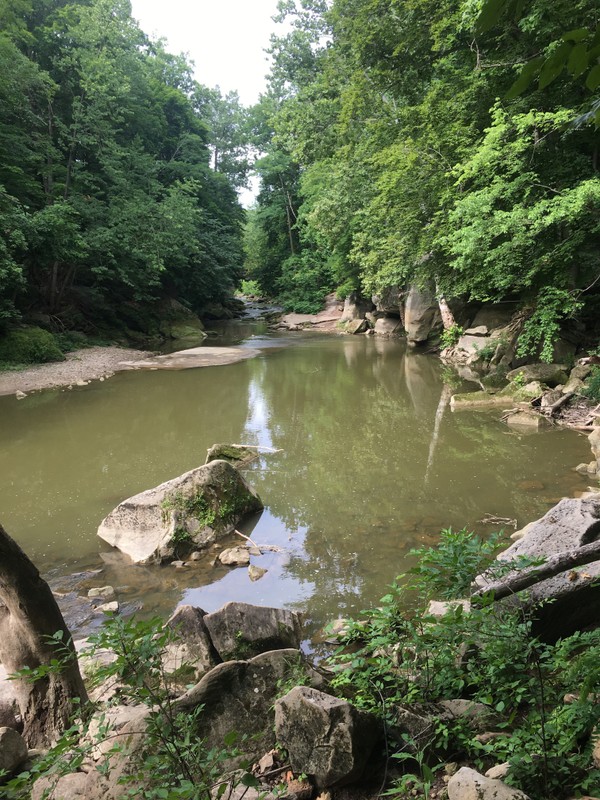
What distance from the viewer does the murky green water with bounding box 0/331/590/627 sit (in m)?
5.10

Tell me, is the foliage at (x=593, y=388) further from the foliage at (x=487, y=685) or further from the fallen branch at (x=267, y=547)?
the foliage at (x=487, y=685)

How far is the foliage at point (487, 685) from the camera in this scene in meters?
1.78

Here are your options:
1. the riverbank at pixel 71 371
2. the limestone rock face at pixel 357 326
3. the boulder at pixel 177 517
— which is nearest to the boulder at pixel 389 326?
the limestone rock face at pixel 357 326

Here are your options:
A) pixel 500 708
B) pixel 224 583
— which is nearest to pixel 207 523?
pixel 224 583

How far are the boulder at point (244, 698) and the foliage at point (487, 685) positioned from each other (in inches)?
14.7

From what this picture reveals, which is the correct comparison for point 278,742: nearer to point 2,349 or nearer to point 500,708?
point 500,708

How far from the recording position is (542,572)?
3.13 metres

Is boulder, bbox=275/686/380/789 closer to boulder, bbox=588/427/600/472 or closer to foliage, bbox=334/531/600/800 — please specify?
foliage, bbox=334/531/600/800

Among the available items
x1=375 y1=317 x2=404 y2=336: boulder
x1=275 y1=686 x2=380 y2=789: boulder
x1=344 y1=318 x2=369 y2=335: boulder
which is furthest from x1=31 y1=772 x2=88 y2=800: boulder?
x1=344 y1=318 x2=369 y2=335: boulder

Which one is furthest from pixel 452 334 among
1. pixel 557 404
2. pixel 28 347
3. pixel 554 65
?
pixel 554 65

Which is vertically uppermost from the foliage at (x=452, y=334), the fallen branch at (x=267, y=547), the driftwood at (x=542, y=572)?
the foliage at (x=452, y=334)

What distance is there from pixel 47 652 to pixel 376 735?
1.82 meters

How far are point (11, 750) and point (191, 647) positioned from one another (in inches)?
54.2

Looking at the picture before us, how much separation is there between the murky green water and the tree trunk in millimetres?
1913
